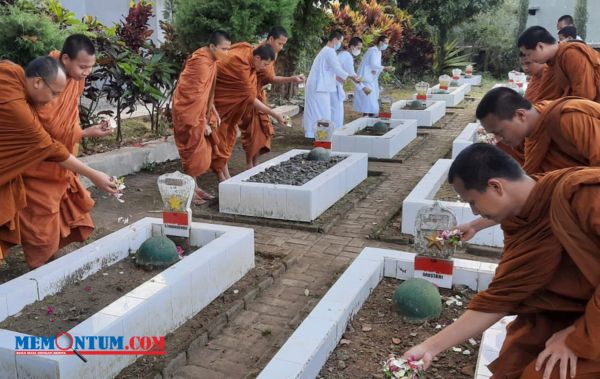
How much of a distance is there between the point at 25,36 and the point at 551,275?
569 cm

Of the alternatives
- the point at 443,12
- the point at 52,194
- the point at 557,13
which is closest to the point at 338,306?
the point at 52,194

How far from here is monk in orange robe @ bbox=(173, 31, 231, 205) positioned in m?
5.80

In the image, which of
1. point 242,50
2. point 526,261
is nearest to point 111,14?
point 242,50

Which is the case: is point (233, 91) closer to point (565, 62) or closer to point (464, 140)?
point (464, 140)

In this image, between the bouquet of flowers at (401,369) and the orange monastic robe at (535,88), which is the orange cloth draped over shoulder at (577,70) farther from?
the bouquet of flowers at (401,369)

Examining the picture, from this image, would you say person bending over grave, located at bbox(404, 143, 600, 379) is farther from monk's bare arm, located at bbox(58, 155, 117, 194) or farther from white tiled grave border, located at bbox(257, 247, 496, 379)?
monk's bare arm, located at bbox(58, 155, 117, 194)

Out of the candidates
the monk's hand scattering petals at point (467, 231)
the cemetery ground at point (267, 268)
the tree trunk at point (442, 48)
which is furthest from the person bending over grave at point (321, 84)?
the tree trunk at point (442, 48)

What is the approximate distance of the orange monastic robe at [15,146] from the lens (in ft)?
11.5

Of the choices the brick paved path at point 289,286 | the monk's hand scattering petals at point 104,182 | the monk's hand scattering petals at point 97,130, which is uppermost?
the monk's hand scattering petals at point 97,130

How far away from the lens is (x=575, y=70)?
13.4 feet

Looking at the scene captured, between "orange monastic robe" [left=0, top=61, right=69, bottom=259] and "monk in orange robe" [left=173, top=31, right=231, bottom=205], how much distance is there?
2.16 metres

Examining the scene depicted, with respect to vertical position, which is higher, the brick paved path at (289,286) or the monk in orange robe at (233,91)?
the monk in orange robe at (233,91)

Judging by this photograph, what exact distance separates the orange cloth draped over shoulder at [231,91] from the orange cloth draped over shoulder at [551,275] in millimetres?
4769
